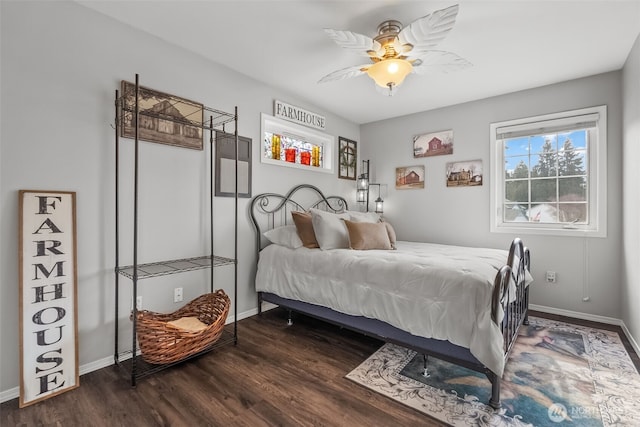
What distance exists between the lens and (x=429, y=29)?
5.92 ft

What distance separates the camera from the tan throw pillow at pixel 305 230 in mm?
2934

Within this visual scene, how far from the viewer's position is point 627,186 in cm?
267

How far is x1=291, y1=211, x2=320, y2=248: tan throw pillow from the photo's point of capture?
2.93 metres

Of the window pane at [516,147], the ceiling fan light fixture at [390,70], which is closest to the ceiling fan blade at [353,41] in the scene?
the ceiling fan light fixture at [390,70]

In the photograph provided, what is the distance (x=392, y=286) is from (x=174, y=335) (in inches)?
61.7

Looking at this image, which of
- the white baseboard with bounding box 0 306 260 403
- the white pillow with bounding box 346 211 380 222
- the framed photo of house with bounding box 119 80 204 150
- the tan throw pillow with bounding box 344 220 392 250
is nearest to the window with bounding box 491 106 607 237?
the white pillow with bounding box 346 211 380 222

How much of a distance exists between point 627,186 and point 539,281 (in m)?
1.24

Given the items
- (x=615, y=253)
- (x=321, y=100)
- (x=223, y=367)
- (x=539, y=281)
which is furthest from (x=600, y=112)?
(x=223, y=367)

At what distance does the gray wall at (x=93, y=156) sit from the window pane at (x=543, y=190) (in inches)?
136

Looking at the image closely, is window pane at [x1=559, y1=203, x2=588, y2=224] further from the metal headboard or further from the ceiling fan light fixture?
the metal headboard

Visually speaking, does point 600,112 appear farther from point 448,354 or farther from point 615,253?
point 448,354
